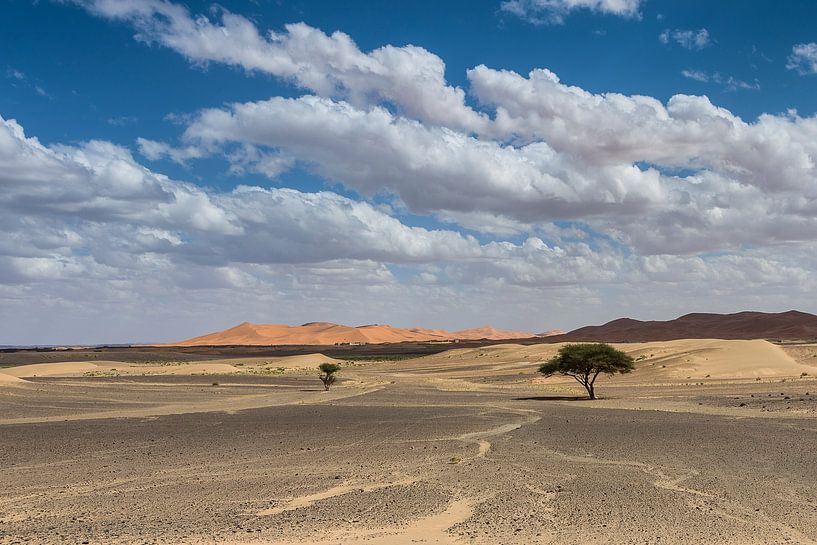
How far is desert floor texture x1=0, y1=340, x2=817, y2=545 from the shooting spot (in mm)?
11875

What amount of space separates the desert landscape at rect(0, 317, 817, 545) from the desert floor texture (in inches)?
2.8

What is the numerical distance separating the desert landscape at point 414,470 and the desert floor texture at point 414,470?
0.07 metres

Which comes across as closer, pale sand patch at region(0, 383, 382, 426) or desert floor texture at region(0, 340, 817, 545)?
desert floor texture at region(0, 340, 817, 545)

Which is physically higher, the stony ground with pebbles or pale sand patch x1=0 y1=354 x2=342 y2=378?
pale sand patch x1=0 y1=354 x2=342 y2=378

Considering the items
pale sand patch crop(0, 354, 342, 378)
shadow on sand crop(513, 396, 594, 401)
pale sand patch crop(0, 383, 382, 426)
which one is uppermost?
pale sand patch crop(0, 354, 342, 378)

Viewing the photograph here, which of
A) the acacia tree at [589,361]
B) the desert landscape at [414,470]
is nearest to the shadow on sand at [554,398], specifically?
the desert landscape at [414,470]

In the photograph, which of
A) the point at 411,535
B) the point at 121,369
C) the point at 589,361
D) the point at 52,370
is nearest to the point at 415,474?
the point at 411,535

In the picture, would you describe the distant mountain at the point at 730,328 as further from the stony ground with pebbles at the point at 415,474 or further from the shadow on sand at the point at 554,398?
the stony ground with pebbles at the point at 415,474

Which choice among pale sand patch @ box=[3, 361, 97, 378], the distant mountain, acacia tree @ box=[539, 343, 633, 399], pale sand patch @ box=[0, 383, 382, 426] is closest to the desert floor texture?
pale sand patch @ box=[0, 383, 382, 426]

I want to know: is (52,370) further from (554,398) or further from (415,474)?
(415,474)

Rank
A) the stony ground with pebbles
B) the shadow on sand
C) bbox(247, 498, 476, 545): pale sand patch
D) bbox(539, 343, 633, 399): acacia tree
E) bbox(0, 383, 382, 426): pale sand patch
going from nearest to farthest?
bbox(247, 498, 476, 545): pale sand patch < the stony ground with pebbles < bbox(0, 383, 382, 426): pale sand patch < the shadow on sand < bbox(539, 343, 633, 399): acacia tree

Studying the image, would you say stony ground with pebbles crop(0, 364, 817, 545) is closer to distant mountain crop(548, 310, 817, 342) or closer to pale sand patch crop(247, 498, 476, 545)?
pale sand patch crop(247, 498, 476, 545)

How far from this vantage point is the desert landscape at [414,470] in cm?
1188

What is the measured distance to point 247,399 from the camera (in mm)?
44719
